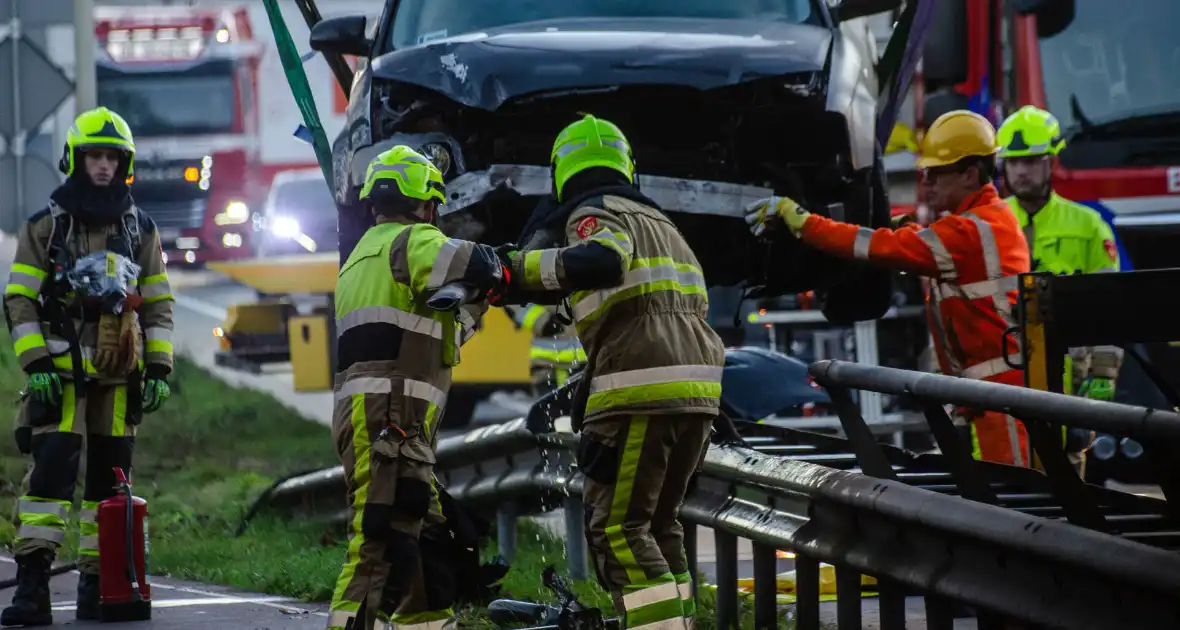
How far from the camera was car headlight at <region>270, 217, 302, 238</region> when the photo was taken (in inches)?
774

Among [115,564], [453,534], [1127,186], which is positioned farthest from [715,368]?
[1127,186]

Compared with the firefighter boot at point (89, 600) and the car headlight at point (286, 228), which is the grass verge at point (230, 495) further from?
the car headlight at point (286, 228)

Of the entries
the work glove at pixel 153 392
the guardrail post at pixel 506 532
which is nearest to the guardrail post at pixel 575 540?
the guardrail post at pixel 506 532

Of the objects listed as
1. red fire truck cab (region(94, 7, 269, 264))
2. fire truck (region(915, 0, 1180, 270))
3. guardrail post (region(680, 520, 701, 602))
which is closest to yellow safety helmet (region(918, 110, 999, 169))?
guardrail post (region(680, 520, 701, 602))

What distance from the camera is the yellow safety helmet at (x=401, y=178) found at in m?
6.17

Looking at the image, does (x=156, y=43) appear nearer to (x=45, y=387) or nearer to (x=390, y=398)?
(x=45, y=387)

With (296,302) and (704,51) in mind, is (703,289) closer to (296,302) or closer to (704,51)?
(704,51)

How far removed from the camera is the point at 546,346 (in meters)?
14.2

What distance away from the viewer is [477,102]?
7.55 m

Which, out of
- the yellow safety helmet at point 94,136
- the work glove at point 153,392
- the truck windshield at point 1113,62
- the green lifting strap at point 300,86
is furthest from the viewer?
the truck windshield at point 1113,62

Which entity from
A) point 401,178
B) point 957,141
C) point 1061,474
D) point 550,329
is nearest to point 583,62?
point 957,141

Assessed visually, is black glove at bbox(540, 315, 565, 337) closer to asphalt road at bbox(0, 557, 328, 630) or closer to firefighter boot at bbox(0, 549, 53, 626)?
asphalt road at bbox(0, 557, 328, 630)

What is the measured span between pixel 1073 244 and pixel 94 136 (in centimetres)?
405

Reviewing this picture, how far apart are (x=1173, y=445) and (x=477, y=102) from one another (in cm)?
369
